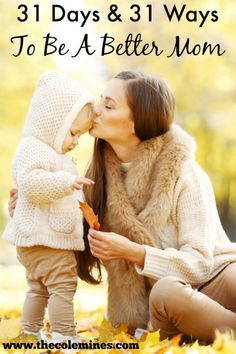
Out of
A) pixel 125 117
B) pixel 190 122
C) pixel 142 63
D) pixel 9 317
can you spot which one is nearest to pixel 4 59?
pixel 142 63

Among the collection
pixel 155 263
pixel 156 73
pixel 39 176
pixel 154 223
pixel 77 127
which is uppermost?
pixel 156 73

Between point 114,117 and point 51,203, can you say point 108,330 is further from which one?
point 114,117

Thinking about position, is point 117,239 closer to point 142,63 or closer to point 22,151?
point 22,151

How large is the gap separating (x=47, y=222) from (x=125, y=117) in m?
0.68

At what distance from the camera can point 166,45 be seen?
10344 millimetres

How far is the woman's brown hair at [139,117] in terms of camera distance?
3.20 metres

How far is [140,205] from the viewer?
318 centimetres

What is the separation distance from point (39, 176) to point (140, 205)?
1.96ft

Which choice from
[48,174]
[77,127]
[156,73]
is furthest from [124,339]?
[156,73]

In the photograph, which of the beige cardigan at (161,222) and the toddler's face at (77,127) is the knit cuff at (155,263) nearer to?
the beige cardigan at (161,222)

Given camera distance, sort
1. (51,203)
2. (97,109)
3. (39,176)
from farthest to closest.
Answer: (97,109) → (51,203) → (39,176)

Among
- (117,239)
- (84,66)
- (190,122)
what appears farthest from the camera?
(190,122)

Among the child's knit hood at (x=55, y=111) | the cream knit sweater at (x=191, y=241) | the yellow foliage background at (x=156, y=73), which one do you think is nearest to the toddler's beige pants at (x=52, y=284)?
the cream knit sweater at (x=191, y=241)

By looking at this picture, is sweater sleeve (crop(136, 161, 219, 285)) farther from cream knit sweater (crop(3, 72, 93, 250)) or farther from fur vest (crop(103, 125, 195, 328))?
cream knit sweater (crop(3, 72, 93, 250))
